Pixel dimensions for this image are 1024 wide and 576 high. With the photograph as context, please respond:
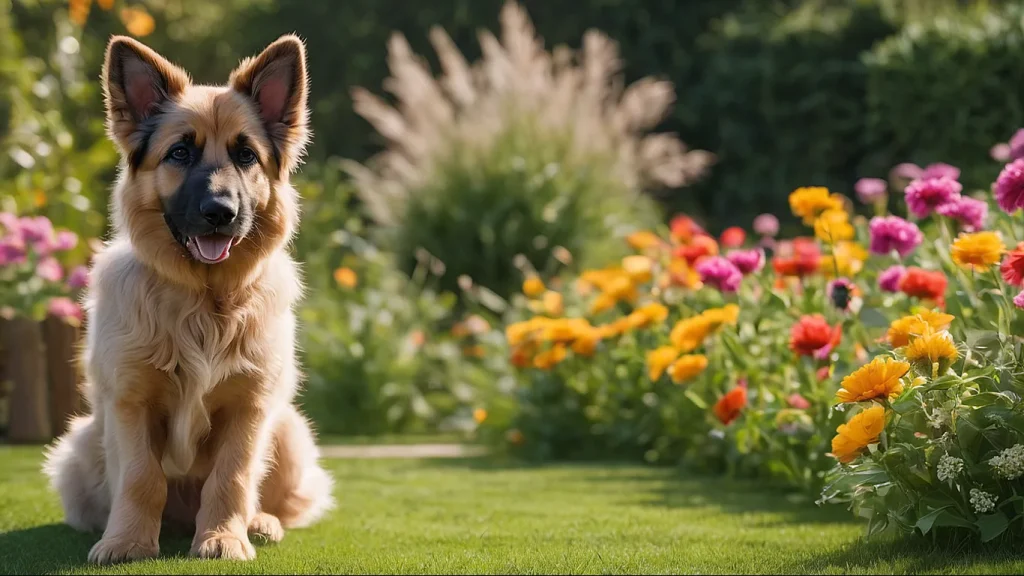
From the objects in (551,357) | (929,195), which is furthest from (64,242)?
(929,195)

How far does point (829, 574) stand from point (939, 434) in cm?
52

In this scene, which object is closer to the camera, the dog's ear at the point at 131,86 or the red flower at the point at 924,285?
the dog's ear at the point at 131,86

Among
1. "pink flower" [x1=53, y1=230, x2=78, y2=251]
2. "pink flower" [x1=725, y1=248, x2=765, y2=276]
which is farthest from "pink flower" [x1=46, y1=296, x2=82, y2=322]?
"pink flower" [x1=725, y1=248, x2=765, y2=276]

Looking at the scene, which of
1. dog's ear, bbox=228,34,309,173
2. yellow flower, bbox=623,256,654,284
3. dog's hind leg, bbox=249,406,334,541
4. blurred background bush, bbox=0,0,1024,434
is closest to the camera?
dog's ear, bbox=228,34,309,173

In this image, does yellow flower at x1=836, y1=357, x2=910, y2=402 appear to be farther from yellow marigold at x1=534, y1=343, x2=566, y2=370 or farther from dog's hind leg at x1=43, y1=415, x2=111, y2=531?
yellow marigold at x1=534, y1=343, x2=566, y2=370

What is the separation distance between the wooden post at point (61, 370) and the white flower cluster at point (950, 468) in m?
5.09

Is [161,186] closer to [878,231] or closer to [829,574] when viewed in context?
[829,574]

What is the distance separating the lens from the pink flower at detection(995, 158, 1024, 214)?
3318mm

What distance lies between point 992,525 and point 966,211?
1550mm

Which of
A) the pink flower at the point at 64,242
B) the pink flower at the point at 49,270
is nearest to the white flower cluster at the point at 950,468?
the pink flower at the point at 49,270

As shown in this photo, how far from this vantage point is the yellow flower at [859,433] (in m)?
3.07

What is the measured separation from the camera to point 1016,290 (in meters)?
3.52

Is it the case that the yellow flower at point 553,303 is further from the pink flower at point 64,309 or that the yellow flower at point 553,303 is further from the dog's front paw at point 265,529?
the dog's front paw at point 265,529

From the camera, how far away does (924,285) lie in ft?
13.0
